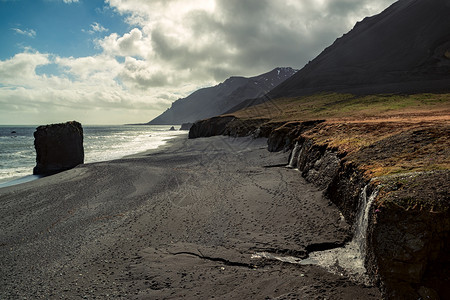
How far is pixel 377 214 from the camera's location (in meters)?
6.38

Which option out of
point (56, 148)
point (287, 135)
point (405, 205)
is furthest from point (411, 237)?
point (56, 148)

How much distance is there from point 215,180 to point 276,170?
17.1ft

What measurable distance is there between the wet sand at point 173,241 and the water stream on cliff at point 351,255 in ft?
0.96

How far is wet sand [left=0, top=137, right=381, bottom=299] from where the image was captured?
7.26 m

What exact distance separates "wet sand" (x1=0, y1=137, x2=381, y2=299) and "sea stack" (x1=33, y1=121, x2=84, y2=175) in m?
15.8

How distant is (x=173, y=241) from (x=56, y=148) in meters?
31.1

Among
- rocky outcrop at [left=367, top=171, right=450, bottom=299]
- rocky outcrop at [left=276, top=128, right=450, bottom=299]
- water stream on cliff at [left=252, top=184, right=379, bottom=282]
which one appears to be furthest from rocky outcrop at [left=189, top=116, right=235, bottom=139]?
rocky outcrop at [left=367, top=171, right=450, bottom=299]

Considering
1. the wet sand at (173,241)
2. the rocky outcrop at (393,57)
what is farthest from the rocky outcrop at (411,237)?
the rocky outcrop at (393,57)

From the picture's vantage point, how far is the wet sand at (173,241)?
286 inches

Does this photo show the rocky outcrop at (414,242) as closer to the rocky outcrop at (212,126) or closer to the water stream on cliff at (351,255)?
the water stream on cliff at (351,255)

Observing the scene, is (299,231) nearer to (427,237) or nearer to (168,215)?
(427,237)

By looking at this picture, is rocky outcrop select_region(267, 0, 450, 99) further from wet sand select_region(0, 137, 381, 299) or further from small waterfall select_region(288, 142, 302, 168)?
wet sand select_region(0, 137, 381, 299)

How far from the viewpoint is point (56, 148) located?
33.1 metres

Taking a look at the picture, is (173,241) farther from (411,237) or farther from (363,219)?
(411,237)
